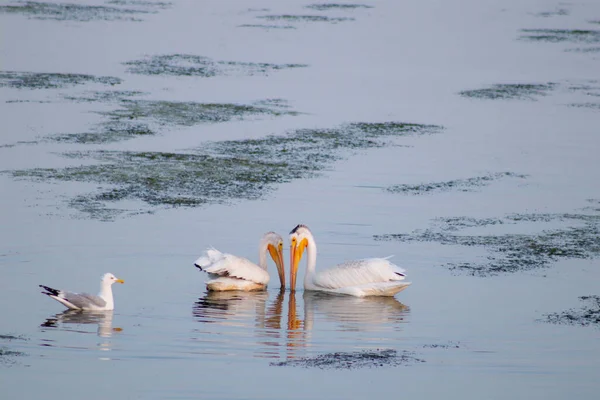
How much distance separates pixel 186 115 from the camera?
1989 cm

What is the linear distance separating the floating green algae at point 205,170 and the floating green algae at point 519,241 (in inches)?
105

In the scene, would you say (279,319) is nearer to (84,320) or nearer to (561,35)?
(84,320)

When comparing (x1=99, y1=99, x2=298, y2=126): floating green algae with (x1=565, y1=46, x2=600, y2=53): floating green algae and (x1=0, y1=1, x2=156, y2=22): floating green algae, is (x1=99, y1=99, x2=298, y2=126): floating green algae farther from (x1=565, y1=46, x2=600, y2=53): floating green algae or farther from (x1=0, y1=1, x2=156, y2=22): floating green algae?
(x1=565, y1=46, x2=600, y2=53): floating green algae

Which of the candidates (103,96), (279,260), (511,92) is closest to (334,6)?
(511,92)

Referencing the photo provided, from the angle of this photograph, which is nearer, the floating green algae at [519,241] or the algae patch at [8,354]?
the algae patch at [8,354]

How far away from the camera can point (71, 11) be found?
32906 millimetres

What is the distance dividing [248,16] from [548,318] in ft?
79.4

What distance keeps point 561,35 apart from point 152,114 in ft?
52.5

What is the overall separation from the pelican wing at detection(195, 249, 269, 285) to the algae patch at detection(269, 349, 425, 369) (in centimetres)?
248

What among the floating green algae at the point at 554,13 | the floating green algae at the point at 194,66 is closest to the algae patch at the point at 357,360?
the floating green algae at the point at 194,66

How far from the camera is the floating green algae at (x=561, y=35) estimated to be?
1240 inches

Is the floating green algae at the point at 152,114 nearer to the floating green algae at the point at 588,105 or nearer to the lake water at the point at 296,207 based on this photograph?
the lake water at the point at 296,207

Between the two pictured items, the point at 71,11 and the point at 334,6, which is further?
the point at 334,6

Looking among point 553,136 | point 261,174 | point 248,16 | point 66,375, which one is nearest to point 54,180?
point 261,174
